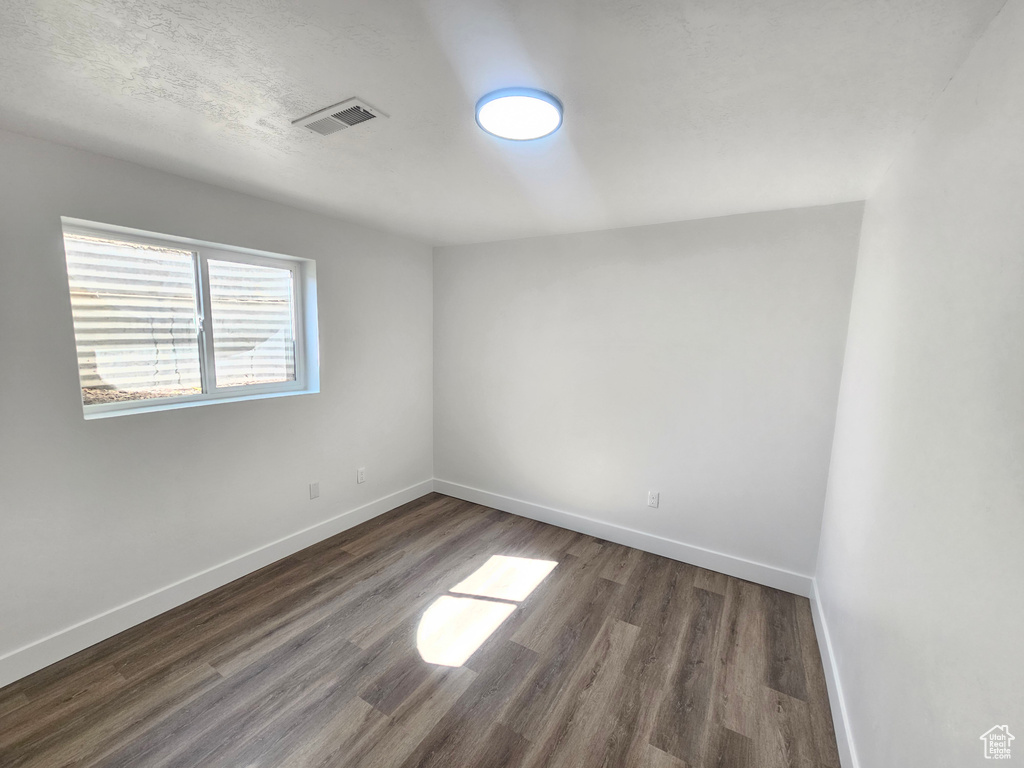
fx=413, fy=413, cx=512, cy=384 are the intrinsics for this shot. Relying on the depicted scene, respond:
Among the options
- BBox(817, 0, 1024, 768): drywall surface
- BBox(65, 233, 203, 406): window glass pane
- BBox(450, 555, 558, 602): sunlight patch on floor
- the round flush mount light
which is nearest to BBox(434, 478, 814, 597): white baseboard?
BBox(450, 555, 558, 602): sunlight patch on floor

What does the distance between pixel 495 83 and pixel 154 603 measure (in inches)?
119

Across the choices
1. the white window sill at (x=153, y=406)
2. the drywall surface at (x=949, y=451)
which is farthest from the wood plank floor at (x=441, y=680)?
the white window sill at (x=153, y=406)

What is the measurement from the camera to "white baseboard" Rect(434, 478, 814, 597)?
263 cm

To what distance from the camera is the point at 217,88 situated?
4.42 feet

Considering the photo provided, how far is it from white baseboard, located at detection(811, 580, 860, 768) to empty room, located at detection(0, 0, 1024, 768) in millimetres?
32

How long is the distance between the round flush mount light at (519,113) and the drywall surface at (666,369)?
1.64 meters

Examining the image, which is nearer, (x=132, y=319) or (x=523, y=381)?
(x=132, y=319)

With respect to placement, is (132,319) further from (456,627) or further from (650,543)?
(650,543)

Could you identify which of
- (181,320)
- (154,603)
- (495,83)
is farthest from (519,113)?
(154,603)

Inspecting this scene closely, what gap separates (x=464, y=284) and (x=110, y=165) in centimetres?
230

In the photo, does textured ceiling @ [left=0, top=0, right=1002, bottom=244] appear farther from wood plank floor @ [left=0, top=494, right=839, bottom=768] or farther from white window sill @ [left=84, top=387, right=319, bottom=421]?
wood plank floor @ [left=0, top=494, right=839, bottom=768]

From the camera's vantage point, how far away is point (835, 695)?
5.76 feet

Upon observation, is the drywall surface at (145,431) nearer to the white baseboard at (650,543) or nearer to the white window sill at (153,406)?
the white window sill at (153,406)

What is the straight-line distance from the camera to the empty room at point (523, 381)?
3.39 ft
